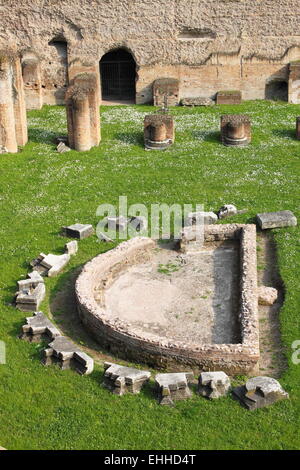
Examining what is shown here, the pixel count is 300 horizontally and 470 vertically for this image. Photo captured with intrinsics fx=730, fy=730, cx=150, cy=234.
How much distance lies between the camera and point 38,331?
34.1 feet

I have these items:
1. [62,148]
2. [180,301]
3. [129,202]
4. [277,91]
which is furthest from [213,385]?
[277,91]

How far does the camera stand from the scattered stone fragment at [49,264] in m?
12.3

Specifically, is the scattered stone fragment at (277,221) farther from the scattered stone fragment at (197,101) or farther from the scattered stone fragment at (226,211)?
the scattered stone fragment at (197,101)

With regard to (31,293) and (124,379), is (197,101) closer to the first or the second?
(31,293)

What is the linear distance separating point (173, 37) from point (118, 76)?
230 cm

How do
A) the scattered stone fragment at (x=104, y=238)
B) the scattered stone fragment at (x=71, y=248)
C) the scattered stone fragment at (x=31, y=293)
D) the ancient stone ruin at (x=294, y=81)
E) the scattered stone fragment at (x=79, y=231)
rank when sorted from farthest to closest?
1. the ancient stone ruin at (x=294, y=81)
2. the scattered stone fragment at (x=79, y=231)
3. the scattered stone fragment at (x=104, y=238)
4. the scattered stone fragment at (x=71, y=248)
5. the scattered stone fragment at (x=31, y=293)

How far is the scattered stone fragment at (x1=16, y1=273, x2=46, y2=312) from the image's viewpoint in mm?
11164

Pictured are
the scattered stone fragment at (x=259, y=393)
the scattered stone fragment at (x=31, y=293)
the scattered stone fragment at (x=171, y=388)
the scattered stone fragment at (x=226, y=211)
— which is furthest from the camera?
the scattered stone fragment at (x=226, y=211)

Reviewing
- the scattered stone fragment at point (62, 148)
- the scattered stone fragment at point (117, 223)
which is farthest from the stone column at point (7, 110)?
the scattered stone fragment at point (117, 223)

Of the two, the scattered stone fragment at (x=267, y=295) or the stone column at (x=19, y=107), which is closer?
the scattered stone fragment at (x=267, y=295)

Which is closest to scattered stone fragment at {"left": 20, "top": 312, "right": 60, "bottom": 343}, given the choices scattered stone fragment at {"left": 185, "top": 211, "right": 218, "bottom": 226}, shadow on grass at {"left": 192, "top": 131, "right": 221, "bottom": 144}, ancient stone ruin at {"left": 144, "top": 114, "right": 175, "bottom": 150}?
scattered stone fragment at {"left": 185, "top": 211, "right": 218, "bottom": 226}

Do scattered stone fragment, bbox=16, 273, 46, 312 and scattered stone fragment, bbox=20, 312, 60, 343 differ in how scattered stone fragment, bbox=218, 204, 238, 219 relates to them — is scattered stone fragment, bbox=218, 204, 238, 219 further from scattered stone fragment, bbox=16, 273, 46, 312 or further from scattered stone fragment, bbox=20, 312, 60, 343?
scattered stone fragment, bbox=20, 312, 60, 343

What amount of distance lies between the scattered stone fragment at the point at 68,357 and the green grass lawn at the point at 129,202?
4.4 inches

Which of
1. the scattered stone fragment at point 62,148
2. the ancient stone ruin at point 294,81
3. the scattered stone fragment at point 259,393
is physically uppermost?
the ancient stone ruin at point 294,81
